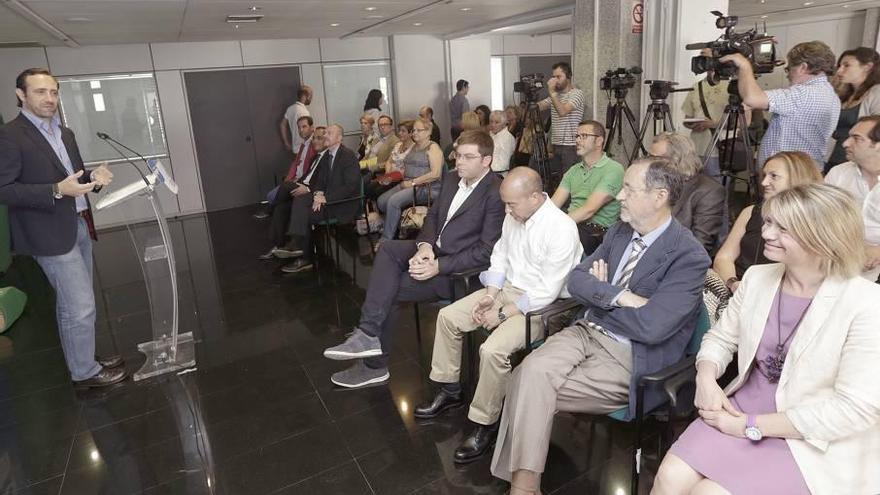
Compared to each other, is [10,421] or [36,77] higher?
[36,77]

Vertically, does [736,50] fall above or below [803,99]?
above

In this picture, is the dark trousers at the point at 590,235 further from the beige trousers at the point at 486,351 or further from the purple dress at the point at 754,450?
the purple dress at the point at 754,450

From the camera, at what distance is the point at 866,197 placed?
91.0 inches

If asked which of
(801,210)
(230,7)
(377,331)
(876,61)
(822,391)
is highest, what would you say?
(230,7)

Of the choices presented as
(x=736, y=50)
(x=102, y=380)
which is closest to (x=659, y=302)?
(x=736, y=50)

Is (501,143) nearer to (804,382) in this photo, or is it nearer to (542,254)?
(542,254)

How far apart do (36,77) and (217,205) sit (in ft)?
18.0

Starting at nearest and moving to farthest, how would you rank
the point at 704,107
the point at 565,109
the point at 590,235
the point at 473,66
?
1. the point at 590,235
2. the point at 704,107
3. the point at 565,109
4. the point at 473,66

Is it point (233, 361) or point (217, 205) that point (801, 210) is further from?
point (217, 205)

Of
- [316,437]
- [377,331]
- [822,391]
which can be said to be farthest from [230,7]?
[822,391]

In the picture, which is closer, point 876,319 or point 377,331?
point 876,319

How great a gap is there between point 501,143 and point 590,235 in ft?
9.01

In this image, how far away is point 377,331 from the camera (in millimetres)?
2926

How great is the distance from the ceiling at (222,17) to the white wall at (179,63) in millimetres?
306
